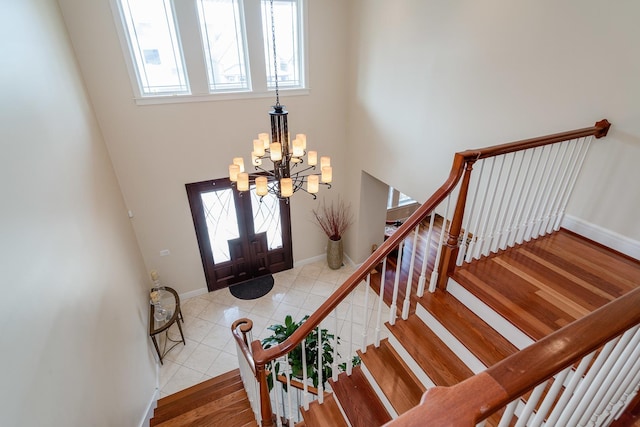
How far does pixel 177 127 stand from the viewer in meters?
4.77

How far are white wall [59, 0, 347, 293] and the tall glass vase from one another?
39.0 inches

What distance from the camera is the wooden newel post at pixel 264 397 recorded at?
2.06m

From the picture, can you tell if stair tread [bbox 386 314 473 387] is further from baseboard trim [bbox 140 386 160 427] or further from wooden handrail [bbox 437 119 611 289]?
baseboard trim [bbox 140 386 160 427]

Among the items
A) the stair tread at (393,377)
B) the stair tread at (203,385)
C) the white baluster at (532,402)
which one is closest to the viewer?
the white baluster at (532,402)

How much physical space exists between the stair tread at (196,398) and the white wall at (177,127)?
7.69 ft

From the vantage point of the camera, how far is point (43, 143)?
8.57 ft

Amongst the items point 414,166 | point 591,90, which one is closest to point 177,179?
point 414,166

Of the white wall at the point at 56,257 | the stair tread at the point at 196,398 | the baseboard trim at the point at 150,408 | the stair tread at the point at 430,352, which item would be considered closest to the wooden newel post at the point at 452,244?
the stair tread at the point at 430,352

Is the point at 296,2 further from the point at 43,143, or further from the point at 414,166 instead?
the point at 43,143

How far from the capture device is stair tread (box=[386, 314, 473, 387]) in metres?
2.08

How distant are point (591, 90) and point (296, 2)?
13.4 ft

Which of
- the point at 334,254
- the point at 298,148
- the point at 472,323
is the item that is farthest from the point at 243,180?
the point at 334,254

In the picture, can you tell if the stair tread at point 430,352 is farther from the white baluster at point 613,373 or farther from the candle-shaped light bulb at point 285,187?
the candle-shaped light bulb at point 285,187

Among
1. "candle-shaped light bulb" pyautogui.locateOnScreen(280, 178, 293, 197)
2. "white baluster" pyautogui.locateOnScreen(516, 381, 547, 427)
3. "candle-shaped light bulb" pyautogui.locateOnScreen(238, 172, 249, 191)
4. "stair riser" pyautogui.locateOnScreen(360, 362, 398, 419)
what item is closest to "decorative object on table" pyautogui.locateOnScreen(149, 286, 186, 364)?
"candle-shaped light bulb" pyautogui.locateOnScreen(238, 172, 249, 191)
